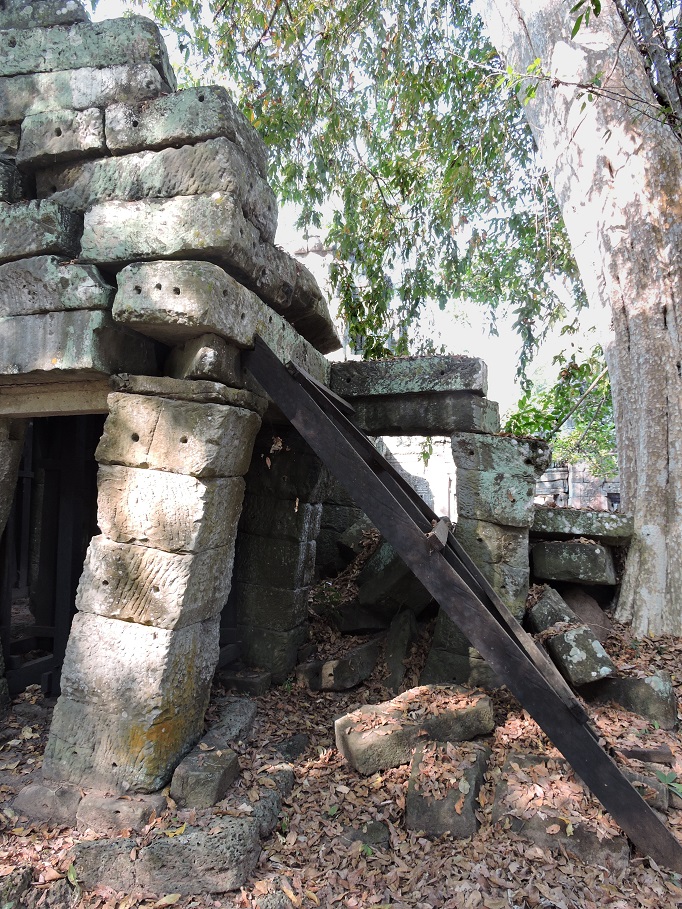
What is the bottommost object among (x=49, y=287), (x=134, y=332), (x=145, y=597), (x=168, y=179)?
(x=145, y=597)

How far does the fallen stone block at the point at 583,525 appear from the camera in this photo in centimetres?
465

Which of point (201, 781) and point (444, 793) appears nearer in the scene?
point (201, 781)

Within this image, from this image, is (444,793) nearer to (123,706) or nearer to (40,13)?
(123,706)

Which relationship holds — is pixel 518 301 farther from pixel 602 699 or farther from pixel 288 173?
pixel 602 699

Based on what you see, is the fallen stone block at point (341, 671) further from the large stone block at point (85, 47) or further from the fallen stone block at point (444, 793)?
the large stone block at point (85, 47)

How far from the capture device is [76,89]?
3.32 meters

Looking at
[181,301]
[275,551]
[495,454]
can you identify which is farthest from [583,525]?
[181,301]

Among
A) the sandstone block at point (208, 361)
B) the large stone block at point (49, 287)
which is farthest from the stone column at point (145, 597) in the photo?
the large stone block at point (49, 287)

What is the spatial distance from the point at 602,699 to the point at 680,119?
4.91 meters

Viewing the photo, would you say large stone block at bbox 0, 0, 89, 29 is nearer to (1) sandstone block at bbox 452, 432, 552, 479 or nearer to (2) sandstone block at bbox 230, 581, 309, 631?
(1) sandstone block at bbox 452, 432, 552, 479

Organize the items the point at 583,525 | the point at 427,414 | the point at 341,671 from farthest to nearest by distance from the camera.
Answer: the point at 583,525, the point at 427,414, the point at 341,671

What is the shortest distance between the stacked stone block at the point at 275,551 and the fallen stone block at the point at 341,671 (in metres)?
0.21

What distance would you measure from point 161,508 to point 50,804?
5.07 ft

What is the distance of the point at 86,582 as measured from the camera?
119 inches
